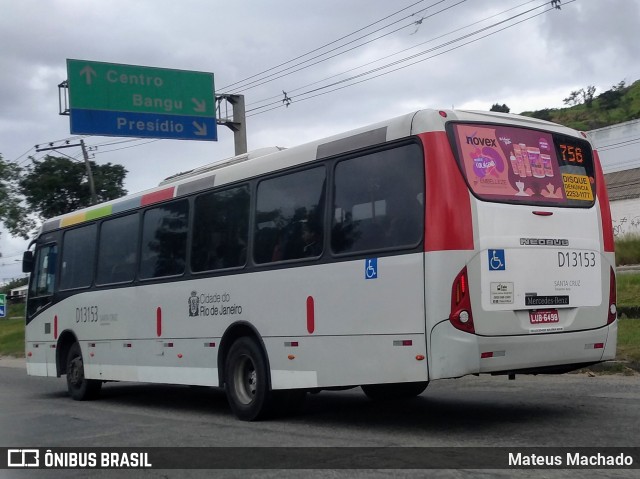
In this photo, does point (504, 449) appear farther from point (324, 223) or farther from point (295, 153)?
point (295, 153)

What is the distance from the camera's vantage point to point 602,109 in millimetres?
90125

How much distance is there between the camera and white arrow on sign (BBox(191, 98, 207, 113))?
22.6 metres

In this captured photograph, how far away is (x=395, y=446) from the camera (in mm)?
8562

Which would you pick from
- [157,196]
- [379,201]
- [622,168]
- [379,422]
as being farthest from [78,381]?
[622,168]

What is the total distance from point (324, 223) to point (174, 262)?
3487 mm

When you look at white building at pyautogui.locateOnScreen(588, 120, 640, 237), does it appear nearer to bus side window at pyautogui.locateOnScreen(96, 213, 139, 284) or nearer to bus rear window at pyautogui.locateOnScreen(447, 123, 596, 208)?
bus side window at pyautogui.locateOnScreen(96, 213, 139, 284)

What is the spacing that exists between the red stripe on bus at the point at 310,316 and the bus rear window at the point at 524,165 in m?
2.34

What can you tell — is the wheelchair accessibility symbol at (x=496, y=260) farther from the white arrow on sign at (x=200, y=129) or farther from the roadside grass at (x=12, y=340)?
the roadside grass at (x=12, y=340)

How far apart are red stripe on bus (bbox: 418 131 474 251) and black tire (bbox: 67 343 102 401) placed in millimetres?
8389

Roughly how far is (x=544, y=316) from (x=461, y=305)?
1057 mm

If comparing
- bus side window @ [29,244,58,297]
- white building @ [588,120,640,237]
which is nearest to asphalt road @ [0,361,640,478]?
bus side window @ [29,244,58,297]

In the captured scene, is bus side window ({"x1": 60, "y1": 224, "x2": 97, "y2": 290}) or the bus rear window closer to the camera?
the bus rear window

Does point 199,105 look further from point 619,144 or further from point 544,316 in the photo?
point 619,144

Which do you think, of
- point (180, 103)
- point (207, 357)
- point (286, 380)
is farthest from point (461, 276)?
point (180, 103)
